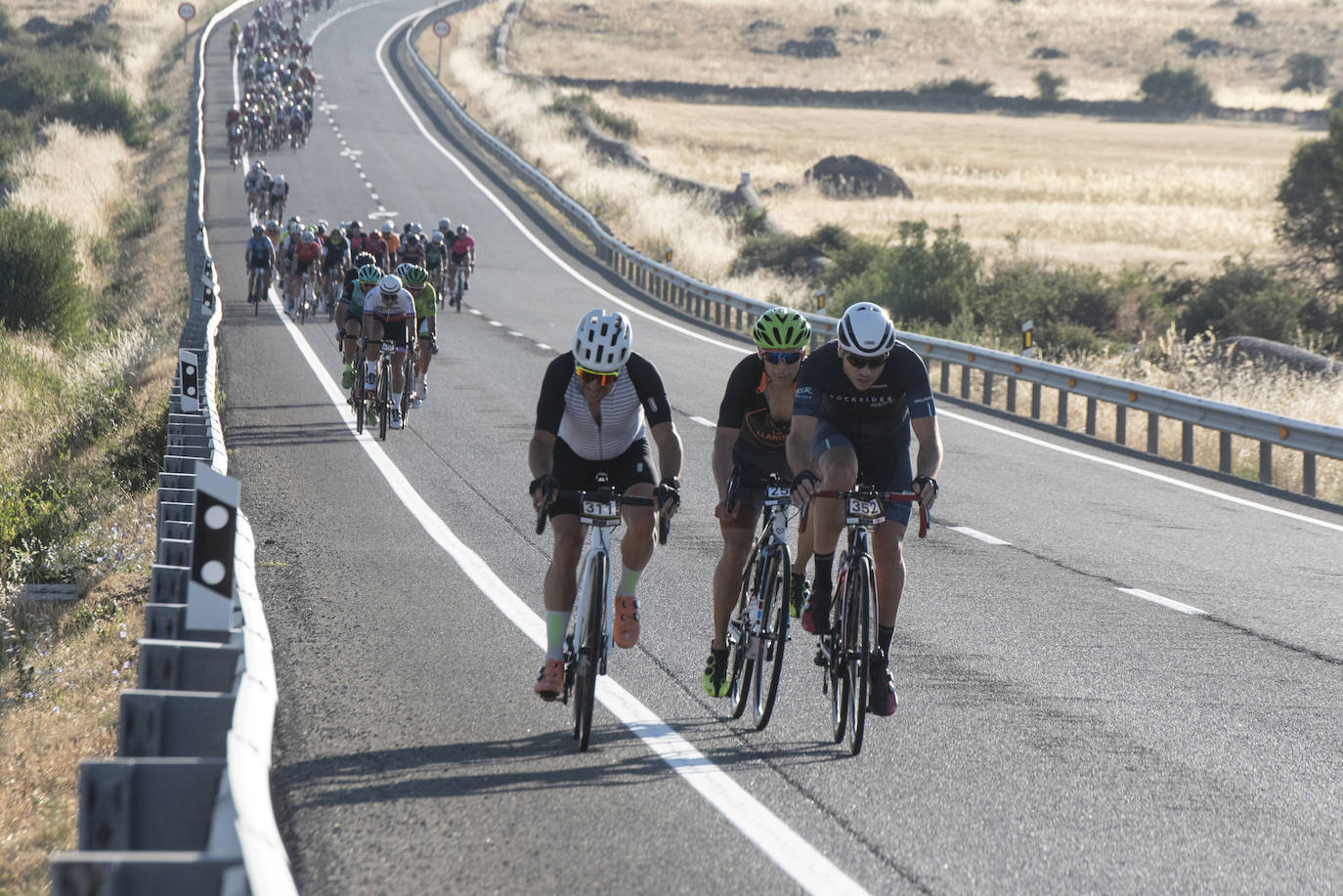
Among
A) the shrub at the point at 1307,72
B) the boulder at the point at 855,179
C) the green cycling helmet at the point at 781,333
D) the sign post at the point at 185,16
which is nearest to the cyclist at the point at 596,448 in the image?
the green cycling helmet at the point at 781,333

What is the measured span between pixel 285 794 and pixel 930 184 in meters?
53.4

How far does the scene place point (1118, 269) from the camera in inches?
1433

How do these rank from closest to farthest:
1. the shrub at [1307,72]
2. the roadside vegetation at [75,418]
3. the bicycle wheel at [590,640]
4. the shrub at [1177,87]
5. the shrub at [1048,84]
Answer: the bicycle wheel at [590,640] < the roadside vegetation at [75,418] < the shrub at [1177,87] < the shrub at [1048,84] < the shrub at [1307,72]

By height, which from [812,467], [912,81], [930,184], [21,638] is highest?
[912,81]

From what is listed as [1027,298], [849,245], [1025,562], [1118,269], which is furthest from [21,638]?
[1118,269]

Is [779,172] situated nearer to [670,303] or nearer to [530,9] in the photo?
[670,303]

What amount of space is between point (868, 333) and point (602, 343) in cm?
114

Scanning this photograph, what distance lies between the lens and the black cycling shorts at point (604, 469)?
7.09m

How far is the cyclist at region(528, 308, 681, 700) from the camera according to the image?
22.2 ft

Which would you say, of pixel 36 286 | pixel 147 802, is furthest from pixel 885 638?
pixel 36 286

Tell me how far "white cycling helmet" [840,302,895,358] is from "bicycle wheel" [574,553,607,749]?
141 cm

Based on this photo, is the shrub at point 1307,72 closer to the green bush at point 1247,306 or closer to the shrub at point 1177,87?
the shrub at point 1177,87

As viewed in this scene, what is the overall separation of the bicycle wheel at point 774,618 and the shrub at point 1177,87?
9574 centimetres

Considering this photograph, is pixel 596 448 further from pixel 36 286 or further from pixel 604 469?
pixel 36 286
